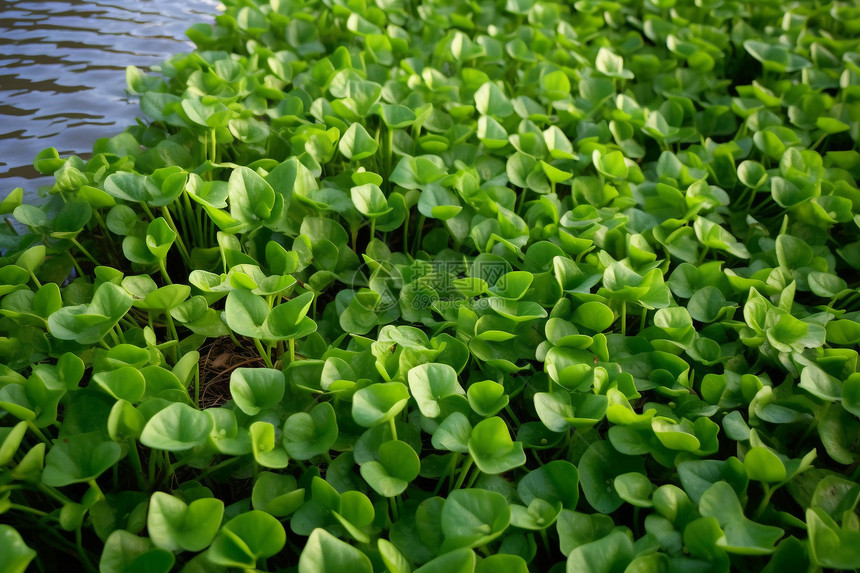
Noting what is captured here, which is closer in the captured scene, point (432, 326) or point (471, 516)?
point (471, 516)

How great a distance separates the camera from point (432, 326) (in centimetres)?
136

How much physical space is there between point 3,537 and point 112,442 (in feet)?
0.62

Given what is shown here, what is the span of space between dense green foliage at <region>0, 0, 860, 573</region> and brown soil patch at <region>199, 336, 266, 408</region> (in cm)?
1

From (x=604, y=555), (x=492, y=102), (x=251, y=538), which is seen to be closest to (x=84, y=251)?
(x=251, y=538)

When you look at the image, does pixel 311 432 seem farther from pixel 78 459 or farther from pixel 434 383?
pixel 78 459

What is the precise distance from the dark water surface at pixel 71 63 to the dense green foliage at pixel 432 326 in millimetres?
305

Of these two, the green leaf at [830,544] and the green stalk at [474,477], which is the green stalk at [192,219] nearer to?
the green stalk at [474,477]

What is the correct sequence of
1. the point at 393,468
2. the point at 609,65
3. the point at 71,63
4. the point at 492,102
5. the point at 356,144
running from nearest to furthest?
the point at 393,468 → the point at 356,144 → the point at 492,102 → the point at 609,65 → the point at 71,63

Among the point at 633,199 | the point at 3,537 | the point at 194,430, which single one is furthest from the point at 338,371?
the point at 633,199

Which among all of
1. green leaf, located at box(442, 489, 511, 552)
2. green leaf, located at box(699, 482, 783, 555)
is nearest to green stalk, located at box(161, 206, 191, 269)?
green leaf, located at box(442, 489, 511, 552)

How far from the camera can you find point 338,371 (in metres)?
1.15

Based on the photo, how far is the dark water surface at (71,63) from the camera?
1952 millimetres

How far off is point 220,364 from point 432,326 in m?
0.50

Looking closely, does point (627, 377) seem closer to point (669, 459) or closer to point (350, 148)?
point (669, 459)
